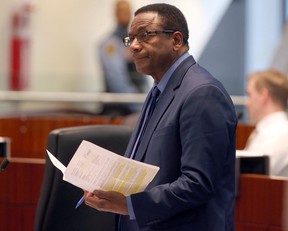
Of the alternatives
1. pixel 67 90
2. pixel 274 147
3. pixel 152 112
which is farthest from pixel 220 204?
pixel 67 90

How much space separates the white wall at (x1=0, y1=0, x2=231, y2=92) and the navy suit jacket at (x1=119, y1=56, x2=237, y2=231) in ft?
25.7

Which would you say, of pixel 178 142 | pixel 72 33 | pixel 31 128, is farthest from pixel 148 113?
pixel 72 33

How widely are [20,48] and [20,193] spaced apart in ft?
21.3

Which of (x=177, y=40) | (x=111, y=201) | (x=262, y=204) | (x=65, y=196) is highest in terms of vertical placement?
(x=177, y=40)

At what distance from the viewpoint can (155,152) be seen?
264 centimetres

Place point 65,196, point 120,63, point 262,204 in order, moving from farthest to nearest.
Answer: point 120,63 < point 262,204 < point 65,196

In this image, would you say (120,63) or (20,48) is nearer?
(120,63)

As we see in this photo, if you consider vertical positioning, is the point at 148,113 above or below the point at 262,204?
above

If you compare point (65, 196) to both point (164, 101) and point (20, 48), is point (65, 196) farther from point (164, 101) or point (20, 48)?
point (20, 48)

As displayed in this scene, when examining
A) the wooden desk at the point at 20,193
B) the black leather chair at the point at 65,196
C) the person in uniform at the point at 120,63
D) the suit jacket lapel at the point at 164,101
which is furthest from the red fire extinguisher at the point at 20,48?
the suit jacket lapel at the point at 164,101

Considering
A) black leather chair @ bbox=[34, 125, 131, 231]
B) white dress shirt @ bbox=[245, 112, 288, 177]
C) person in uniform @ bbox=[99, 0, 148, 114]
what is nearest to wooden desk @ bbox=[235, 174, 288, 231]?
white dress shirt @ bbox=[245, 112, 288, 177]

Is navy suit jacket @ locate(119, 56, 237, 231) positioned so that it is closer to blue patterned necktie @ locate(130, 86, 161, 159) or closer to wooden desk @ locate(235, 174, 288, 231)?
blue patterned necktie @ locate(130, 86, 161, 159)

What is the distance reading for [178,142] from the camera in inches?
103

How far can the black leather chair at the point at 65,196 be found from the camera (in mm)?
3564
